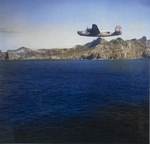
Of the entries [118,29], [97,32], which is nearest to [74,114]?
[97,32]

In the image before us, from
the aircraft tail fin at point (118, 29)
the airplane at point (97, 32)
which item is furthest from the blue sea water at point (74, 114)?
the aircraft tail fin at point (118, 29)

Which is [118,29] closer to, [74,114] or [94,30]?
[94,30]

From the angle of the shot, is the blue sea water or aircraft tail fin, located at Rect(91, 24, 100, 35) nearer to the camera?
the blue sea water

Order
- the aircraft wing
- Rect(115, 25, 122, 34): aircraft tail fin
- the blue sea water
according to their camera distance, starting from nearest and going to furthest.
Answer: the blue sea water, the aircraft wing, Rect(115, 25, 122, 34): aircraft tail fin

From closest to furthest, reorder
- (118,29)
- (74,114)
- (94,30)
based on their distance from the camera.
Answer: (94,30), (118,29), (74,114)

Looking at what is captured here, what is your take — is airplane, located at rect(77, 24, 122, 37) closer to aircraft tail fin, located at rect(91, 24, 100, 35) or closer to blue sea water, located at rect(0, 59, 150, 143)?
aircraft tail fin, located at rect(91, 24, 100, 35)

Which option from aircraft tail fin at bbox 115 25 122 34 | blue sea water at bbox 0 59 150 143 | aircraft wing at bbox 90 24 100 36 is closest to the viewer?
blue sea water at bbox 0 59 150 143

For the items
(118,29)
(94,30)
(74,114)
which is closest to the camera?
(94,30)

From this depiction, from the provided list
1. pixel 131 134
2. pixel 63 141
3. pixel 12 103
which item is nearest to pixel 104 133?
pixel 131 134

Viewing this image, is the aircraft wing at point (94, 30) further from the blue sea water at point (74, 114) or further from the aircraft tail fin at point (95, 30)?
the blue sea water at point (74, 114)

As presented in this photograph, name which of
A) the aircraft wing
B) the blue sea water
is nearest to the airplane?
the aircraft wing

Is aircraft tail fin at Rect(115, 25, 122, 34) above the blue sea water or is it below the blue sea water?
above
